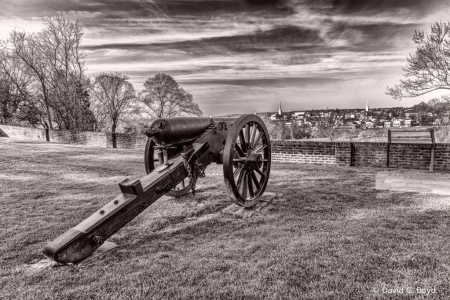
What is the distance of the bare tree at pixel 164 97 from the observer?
27.5 metres

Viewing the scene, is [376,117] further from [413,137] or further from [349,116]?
[413,137]

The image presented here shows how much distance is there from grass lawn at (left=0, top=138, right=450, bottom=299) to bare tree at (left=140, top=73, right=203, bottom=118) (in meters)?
21.8

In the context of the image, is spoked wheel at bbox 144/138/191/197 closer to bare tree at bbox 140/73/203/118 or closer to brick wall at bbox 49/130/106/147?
brick wall at bbox 49/130/106/147

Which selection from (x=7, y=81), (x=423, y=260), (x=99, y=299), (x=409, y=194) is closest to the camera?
(x=99, y=299)

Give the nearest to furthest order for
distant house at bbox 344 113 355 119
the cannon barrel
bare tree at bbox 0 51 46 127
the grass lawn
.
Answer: the grass lawn < the cannon barrel < distant house at bbox 344 113 355 119 < bare tree at bbox 0 51 46 127

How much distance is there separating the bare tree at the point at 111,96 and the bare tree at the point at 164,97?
140cm

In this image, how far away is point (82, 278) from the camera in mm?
2873

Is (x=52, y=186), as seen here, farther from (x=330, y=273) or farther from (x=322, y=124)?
(x=322, y=124)

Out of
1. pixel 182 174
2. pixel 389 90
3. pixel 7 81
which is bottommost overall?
pixel 182 174

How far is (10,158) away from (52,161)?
5.59 feet

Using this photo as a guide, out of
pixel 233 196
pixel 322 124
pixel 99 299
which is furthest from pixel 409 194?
pixel 322 124

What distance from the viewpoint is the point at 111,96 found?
86.0ft

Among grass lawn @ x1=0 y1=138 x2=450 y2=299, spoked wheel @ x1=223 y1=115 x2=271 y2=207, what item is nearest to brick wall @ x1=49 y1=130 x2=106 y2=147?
grass lawn @ x1=0 y1=138 x2=450 y2=299

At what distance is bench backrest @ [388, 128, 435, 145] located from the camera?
311 inches
